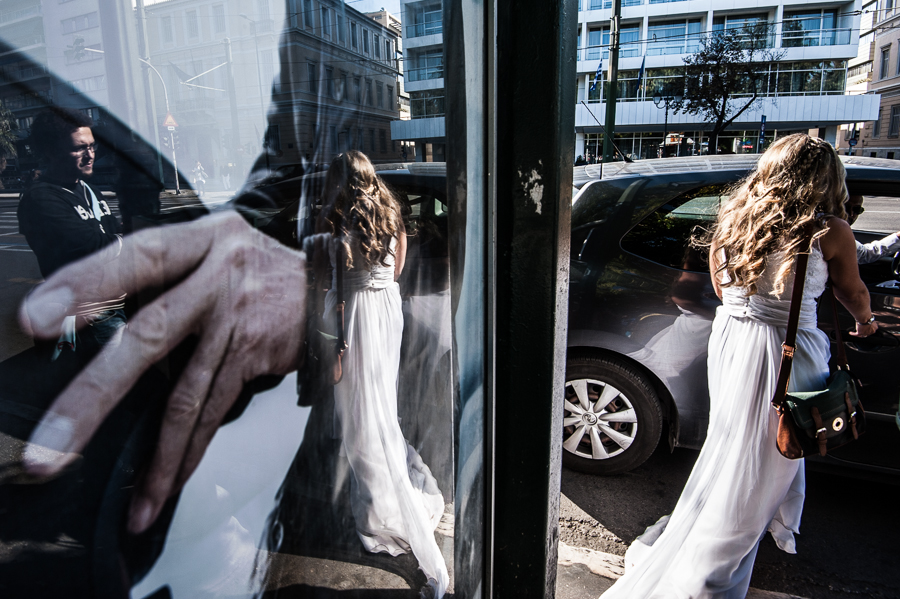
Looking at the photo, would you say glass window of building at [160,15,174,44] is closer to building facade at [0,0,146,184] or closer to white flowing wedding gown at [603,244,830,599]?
building facade at [0,0,146,184]

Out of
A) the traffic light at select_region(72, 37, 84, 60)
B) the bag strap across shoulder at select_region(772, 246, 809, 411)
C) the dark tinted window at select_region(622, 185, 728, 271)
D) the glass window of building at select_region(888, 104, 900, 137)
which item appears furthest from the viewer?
the glass window of building at select_region(888, 104, 900, 137)

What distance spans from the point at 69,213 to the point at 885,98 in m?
50.6

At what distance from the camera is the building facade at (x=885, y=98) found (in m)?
37.0

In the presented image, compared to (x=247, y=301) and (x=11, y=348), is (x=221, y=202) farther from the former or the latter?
(x=11, y=348)

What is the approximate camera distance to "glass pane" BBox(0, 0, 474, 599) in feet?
2.37

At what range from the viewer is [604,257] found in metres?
3.06

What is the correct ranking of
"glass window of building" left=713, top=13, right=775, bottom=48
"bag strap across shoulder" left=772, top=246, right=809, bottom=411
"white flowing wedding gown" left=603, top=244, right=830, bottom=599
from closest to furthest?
1. "bag strap across shoulder" left=772, top=246, right=809, bottom=411
2. "white flowing wedding gown" left=603, top=244, right=830, bottom=599
3. "glass window of building" left=713, top=13, right=775, bottom=48

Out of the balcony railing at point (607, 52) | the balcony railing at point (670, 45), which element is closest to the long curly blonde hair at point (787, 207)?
the balcony railing at point (607, 52)

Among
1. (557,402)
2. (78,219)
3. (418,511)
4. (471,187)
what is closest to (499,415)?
(557,402)

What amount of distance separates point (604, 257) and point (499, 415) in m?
1.98

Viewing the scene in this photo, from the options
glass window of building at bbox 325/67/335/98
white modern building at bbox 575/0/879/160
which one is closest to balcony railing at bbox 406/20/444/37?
glass window of building at bbox 325/67/335/98

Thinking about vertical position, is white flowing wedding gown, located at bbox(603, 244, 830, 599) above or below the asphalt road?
above

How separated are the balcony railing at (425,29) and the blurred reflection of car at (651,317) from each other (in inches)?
83.7

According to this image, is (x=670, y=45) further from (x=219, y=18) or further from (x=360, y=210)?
(x=219, y=18)
